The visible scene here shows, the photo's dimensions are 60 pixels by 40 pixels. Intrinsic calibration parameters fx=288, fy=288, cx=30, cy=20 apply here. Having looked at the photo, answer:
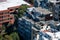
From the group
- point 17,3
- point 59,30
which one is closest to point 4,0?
point 17,3

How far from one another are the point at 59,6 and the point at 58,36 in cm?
485

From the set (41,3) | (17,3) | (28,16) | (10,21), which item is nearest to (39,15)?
(28,16)

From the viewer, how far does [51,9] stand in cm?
2725

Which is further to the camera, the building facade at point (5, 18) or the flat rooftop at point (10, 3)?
the flat rooftop at point (10, 3)

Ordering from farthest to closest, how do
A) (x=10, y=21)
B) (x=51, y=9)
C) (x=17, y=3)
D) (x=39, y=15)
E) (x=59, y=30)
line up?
(x=17, y=3) → (x=10, y=21) → (x=51, y=9) → (x=39, y=15) → (x=59, y=30)

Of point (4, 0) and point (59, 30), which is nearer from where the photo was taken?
point (59, 30)

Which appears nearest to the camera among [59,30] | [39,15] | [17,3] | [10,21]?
[59,30]

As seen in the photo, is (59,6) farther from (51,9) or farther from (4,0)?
(4,0)

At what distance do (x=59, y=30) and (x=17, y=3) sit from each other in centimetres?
1375

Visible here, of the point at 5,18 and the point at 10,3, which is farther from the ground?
the point at 5,18

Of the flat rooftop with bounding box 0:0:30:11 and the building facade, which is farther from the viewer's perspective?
the flat rooftop with bounding box 0:0:30:11

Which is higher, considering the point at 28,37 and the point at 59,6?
the point at 59,6

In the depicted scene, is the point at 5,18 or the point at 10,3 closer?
the point at 5,18

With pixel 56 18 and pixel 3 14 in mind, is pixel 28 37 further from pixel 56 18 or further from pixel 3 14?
pixel 3 14
